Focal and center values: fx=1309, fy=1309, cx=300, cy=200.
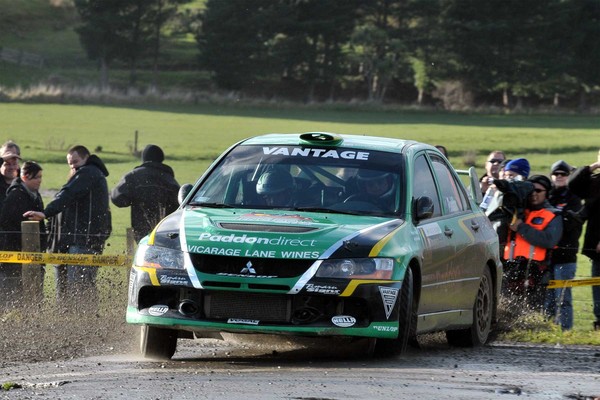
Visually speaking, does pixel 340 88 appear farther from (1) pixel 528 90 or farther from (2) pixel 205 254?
(2) pixel 205 254

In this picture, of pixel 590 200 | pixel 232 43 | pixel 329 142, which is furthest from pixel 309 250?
pixel 232 43

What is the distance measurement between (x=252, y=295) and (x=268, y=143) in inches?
77.9

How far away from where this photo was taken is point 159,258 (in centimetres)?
880

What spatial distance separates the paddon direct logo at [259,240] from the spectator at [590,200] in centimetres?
596

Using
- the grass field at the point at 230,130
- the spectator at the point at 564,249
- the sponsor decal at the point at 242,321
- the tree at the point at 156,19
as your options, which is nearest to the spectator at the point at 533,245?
the spectator at the point at 564,249

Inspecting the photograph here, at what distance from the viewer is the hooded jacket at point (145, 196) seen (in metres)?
14.6

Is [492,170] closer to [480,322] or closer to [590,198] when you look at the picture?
[590,198]

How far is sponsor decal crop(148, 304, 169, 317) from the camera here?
8.76 meters

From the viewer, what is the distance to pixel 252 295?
337 inches

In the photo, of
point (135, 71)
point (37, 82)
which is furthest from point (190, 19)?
point (37, 82)

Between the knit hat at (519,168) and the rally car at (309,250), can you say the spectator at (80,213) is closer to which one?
the rally car at (309,250)

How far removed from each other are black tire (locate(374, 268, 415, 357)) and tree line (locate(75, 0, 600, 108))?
3616 inches

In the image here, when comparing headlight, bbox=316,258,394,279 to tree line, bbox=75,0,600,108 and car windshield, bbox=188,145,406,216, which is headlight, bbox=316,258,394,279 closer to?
car windshield, bbox=188,145,406,216

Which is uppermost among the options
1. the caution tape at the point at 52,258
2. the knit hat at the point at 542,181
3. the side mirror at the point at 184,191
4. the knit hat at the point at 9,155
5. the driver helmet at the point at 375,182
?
the driver helmet at the point at 375,182
